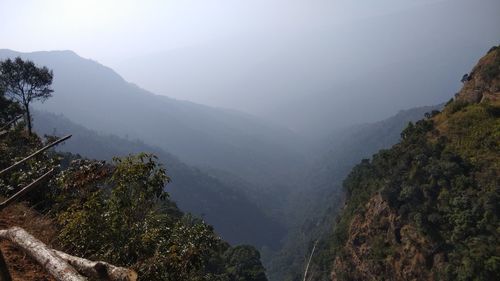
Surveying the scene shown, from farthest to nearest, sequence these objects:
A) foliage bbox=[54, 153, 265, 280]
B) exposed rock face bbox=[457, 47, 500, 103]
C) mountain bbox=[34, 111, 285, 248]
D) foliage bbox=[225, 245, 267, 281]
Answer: mountain bbox=[34, 111, 285, 248] < foliage bbox=[225, 245, 267, 281] < exposed rock face bbox=[457, 47, 500, 103] < foliage bbox=[54, 153, 265, 280]

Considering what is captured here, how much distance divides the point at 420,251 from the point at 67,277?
3237 centimetres

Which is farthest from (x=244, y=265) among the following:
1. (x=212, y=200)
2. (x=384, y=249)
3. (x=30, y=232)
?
(x=212, y=200)

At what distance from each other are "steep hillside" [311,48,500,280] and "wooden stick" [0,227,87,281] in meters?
26.5

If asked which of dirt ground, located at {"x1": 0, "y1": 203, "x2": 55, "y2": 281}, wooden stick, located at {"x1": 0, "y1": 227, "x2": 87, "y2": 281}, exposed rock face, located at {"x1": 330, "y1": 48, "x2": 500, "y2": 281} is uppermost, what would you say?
wooden stick, located at {"x1": 0, "y1": 227, "x2": 87, "y2": 281}

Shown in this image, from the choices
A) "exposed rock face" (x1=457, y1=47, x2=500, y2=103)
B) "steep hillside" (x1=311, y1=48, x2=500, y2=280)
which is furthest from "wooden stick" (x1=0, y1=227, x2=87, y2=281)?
"exposed rock face" (x1=457, y1=47, x2=500, y2=103)

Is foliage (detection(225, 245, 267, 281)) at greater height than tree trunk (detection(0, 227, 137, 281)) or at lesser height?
lesser

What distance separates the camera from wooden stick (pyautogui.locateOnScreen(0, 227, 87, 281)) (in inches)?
243

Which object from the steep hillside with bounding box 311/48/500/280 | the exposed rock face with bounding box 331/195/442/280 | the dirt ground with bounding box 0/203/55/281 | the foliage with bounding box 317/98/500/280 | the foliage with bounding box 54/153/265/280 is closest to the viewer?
the dirt ground with bounding box 0/203/55/281

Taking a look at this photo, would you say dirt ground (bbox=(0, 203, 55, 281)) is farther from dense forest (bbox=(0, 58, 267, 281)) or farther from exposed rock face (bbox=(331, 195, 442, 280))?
exposed rock face (bbox=(331, 195, 442, 280))

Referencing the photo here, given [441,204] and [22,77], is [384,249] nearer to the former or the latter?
[441,204]

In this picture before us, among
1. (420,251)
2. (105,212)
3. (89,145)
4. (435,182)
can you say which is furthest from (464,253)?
(89,145)

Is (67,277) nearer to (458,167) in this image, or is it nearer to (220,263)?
(458,167)

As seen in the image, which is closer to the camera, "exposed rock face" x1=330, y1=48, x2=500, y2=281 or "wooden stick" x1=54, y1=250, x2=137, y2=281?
"wooden stick" x1=54, y1=250, x2=137, y2=281

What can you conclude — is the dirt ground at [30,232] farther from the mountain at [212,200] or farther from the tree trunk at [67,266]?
the mountain at [212,200]
